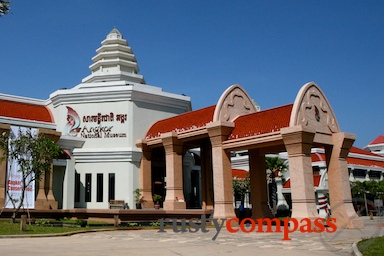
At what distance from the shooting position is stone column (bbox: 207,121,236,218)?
1027 inches

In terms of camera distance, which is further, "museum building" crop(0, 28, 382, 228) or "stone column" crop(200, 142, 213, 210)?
"stone column" crop(200, 142, 213, 210)

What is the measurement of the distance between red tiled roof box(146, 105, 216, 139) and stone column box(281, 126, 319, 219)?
684 centimetres

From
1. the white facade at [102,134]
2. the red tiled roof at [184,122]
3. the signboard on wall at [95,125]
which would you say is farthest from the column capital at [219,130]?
the signboard on wall at [95,125]

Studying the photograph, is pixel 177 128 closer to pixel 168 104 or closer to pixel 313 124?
pixel 168 104

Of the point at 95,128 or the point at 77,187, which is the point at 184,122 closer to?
the point at 95,128

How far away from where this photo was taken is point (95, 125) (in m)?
34.9

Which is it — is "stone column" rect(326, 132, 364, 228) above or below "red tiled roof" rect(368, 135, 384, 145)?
below

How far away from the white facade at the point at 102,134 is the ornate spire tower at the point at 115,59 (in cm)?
636

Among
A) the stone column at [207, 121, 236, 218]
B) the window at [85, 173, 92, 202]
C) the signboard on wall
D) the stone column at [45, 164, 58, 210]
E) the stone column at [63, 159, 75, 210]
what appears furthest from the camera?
the signboard on wall

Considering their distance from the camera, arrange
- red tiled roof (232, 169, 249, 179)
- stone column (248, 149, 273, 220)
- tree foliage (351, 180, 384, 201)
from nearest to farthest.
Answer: stone column (248, 149, 273, 220)
tree foliage (351, 180, 384, 201)
red tiled roof (232, 169, 249, 179)

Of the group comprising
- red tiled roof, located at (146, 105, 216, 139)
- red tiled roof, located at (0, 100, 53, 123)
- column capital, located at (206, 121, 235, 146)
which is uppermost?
red tiled roof, located at (0, 100, 53, 123)

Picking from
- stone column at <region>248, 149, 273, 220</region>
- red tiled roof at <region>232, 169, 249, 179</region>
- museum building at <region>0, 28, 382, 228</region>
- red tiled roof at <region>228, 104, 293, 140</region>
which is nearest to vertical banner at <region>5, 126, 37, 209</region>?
museum building at <region>0, 28, 382, 228</region>

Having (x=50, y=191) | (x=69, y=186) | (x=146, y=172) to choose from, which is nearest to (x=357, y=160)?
(x=146, y=172)

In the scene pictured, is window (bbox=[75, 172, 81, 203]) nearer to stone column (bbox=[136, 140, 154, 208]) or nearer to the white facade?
the white facade
